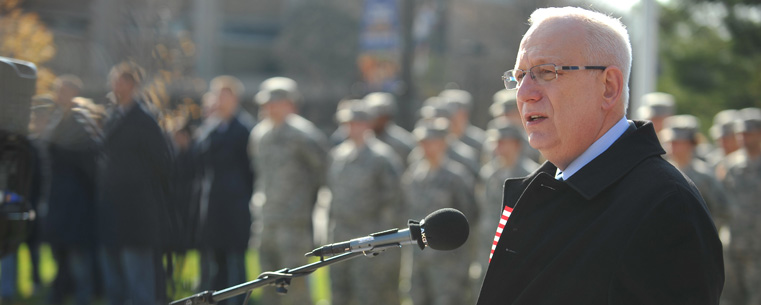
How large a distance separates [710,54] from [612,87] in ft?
50.3

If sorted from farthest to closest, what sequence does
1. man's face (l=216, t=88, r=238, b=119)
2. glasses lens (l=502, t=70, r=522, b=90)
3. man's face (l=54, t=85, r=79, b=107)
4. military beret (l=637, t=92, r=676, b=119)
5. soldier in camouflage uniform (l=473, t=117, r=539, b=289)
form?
man's face (l=216, t=88, r=238, b=119) < military beret (l=637, t=92, r=676, b=119) < soldier in camouflage uniform (l=473, t=117, r=539, b=289) < man's face (l=54, t=85, r=79, b=107) < glasses lens (l=502, t=70, r=522, b=90)

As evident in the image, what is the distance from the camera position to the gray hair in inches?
96.7

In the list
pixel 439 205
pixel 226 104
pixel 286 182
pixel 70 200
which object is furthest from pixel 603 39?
pixel 70 200

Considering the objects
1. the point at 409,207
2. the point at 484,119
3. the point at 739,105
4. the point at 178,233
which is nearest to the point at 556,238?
the point at 178,233

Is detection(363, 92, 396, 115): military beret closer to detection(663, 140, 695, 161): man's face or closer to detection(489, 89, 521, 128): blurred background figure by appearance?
detection(489, 89, 521, 128): blurred background figure

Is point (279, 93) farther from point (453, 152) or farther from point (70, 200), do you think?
point (70, 200)

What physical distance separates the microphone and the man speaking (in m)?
0.14

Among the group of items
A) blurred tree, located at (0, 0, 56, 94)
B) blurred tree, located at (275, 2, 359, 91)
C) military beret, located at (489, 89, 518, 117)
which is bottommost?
military beret, located at (489, 89, 518, 117)

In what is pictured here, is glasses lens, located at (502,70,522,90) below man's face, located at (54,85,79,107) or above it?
below

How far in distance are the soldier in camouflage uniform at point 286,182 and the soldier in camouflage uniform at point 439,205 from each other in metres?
1.01

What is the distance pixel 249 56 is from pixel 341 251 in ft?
137

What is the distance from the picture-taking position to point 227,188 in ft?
27.3

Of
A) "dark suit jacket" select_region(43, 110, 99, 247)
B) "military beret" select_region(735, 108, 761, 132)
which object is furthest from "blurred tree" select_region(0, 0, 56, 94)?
"military beret" select_region(735, 108, 761, 132)

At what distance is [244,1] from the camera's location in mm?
43156
